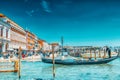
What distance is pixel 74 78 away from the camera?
2092 cm

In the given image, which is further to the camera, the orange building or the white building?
the orange building

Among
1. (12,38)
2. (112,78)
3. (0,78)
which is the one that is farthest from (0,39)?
(112,78)

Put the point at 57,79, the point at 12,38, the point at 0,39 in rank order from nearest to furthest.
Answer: the point at 57,79 < the point at 0,39 < the point at 12,38

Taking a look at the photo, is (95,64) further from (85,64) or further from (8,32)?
(8,32)

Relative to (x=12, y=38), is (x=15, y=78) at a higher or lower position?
lower

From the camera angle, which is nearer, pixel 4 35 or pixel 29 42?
pixel 4 35

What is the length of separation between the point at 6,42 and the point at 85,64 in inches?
907

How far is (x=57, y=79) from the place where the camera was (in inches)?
791

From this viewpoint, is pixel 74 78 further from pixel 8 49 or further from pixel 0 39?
pixel 8 49

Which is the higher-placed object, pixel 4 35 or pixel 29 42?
pixel 4 35

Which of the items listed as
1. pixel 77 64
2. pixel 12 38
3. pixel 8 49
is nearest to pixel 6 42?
pixel 8 49

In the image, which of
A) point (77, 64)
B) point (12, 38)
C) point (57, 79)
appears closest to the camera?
point (57, 79)

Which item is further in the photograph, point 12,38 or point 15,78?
point 12,38

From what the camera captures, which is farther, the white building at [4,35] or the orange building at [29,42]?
the orange building at [29,42]
